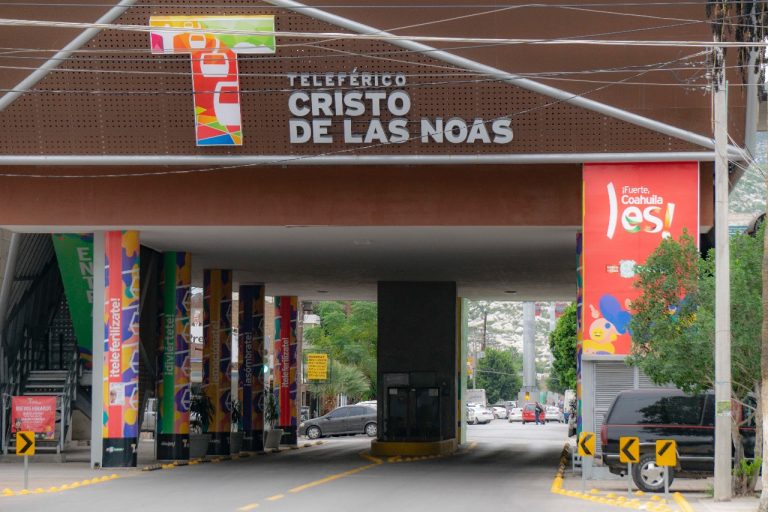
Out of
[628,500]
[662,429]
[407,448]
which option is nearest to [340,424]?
[407,448]

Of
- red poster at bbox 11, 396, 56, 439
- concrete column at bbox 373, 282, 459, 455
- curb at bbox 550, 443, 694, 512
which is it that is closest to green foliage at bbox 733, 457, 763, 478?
curb at bbox 550, 443, 694, 512

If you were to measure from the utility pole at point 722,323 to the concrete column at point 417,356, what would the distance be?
24.9 metres

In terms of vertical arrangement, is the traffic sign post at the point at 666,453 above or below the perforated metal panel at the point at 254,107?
below

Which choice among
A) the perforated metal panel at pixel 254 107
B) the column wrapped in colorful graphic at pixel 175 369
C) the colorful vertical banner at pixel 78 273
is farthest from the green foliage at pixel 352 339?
the perforated metal panel at pixel 254 107

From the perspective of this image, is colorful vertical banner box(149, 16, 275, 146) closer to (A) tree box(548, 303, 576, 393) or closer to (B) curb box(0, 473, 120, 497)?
(B) curb box(0, 473, 120, 497)

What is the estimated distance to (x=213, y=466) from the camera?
3419cm

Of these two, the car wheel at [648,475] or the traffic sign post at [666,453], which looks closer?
the traffic sign post at [666,453]

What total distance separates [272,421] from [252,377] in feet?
20.5

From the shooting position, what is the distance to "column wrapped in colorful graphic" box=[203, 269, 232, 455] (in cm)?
4106

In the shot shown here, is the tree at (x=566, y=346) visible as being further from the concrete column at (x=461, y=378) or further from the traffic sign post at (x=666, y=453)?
the traffic sign post at (x=666, y=453)

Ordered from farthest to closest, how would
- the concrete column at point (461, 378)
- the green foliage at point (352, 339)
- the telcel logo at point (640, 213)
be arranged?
the green foliage at point (352, 339) → the concrete column at point (461, 378) → the telcel logo at point (640, 213)

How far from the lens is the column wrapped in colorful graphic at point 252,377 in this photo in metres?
45.7

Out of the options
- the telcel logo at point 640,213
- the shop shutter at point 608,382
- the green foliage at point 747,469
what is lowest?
the green foliage at point 747,469

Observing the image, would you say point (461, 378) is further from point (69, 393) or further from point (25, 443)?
point (25, 443)
